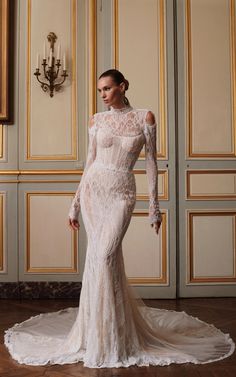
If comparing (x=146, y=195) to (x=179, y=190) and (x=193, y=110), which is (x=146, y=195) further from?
(x=193, y=110)

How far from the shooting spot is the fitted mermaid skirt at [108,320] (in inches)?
92.6

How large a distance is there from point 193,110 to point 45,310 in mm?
2117

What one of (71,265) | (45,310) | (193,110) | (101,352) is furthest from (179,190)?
(101,352)

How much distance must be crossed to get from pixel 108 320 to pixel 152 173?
834 mm

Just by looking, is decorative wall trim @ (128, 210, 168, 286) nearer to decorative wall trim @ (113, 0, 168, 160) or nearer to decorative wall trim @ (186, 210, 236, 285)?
decorative wall trim @ (186, 210, 236, 285)

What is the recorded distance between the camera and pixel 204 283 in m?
4.09

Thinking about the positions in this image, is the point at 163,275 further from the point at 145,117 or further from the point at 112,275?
the point at 145,117

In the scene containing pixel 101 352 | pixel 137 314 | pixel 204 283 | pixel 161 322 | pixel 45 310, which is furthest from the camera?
pixel 204 283

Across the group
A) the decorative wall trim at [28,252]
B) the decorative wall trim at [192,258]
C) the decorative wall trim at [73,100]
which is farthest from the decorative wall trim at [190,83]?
the decorative wall trim at [28,252]

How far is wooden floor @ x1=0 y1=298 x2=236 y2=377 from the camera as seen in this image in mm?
2229

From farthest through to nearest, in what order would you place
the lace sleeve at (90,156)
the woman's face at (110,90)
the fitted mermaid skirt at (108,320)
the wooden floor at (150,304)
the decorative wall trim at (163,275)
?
the decorative wall trim at (163,275)
the lace sleeve at (90,156)
the woman's face at (110,90)
the fitted mermaid skirt at (108,320)
the wooden floor at (150,304)

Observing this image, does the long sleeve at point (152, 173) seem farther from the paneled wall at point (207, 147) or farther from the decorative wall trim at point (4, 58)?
the decorative wall trim at point (4, 58)

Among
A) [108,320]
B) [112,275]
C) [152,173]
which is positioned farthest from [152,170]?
[108,320]

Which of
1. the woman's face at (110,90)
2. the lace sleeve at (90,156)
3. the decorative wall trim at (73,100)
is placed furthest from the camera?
the decorative wall trim at (73,100)
